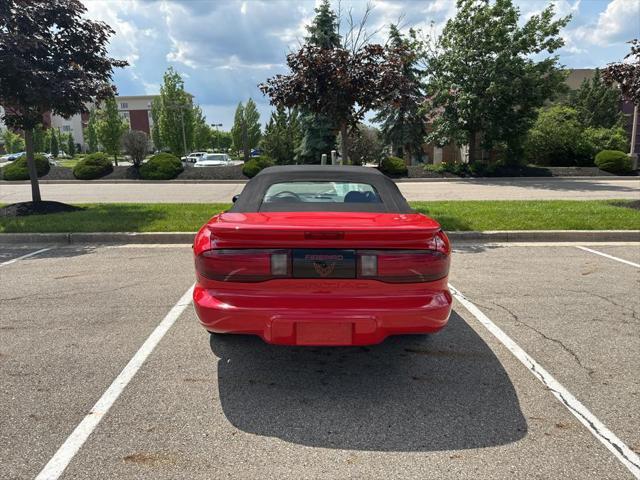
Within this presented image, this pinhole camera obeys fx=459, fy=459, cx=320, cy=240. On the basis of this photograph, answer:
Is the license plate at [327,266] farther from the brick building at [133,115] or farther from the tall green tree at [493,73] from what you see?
the brick building at [133,115]

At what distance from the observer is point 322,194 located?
15.2ft

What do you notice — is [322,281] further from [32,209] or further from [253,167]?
[253,167]

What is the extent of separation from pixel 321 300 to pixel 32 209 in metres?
10.7

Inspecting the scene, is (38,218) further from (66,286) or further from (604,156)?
(604,156)

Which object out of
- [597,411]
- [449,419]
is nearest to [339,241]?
[449,419]

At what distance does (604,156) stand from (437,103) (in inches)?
394

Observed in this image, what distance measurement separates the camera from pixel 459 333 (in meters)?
4.11

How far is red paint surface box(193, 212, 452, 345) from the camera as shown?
9.39ft

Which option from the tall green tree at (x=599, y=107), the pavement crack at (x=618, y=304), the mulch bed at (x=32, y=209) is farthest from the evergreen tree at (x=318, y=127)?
the tall green tree at (x=599, y=107)

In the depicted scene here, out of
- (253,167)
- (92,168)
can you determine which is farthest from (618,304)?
(92,168)

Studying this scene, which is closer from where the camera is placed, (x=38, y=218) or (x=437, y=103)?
(x=38, y=218)

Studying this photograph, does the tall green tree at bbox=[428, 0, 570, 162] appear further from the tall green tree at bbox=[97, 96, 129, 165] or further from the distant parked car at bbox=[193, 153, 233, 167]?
the tall green tree at bbox=[97, 96, 129, 165]

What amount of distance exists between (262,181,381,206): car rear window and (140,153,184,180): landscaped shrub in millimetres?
20339

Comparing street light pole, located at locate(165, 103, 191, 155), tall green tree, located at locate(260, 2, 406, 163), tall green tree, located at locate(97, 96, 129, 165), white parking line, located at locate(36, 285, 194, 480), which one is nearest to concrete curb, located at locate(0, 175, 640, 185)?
tall green tree, located at locate(260, 2, 406, 163)
